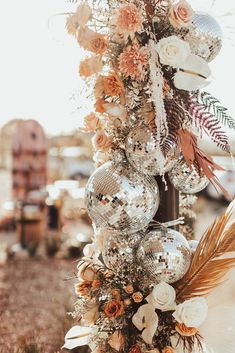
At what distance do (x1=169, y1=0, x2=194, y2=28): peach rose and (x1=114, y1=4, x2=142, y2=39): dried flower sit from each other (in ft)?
0.33

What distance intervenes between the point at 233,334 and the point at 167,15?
3.77 feet

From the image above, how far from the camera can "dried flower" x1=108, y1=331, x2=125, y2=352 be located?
6.38 ft

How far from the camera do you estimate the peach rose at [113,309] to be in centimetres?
192

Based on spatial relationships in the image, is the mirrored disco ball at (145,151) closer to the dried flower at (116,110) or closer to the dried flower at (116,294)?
the dried flower at (116,110)

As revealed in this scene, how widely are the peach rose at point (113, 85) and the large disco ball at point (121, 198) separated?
0.80 feet

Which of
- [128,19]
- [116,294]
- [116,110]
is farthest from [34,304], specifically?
[128,19]

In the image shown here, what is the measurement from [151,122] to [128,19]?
1.06 feet

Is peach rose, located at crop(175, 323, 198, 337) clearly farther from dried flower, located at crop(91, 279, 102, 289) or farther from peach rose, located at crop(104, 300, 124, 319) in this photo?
dried flower, located at crop(91, 279, 102, 289)

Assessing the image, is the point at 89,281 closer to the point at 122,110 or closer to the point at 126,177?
the point at 126,177

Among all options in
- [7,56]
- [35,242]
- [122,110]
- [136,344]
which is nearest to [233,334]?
[136,344]

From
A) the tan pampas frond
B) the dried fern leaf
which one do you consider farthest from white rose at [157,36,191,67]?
the tan pampas frond

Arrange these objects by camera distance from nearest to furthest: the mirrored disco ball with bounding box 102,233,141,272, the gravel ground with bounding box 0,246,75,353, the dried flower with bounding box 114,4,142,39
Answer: the dried flower with bounding box 114,4,142,39 → the mirrored disco ball with bounding box 102,233,141,272 → the gravel ground with bounding box 0,246,75,353

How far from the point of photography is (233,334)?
2.21 metres

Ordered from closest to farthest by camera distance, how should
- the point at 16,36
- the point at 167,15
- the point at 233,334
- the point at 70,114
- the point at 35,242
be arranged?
the point at 167,15 → the point at 70,114 → the point at 233,334 → the point at 16,36 → the point at 35,242
